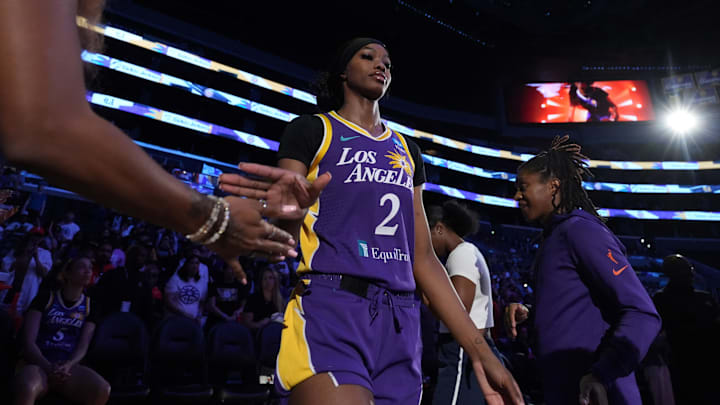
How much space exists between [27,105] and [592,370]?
213cm

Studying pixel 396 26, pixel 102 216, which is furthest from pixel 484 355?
pixel 396 26

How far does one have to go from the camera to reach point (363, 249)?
1.81 meters

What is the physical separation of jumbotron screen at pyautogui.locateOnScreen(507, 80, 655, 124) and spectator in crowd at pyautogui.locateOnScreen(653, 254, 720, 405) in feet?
93.1

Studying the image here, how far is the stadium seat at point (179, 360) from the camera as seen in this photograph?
4984mm

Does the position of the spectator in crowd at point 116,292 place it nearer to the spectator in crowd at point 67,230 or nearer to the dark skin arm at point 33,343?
the dark skin arm at point 33,343

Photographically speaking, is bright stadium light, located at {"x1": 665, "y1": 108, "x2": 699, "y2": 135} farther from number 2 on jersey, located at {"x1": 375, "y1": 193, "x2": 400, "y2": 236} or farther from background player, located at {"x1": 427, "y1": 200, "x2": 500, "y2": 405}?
number 2 on jersey, located at {"x1": 375, "y1": 193, "x2": 400, "y2": 236}

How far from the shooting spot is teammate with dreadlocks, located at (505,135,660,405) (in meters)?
1.85

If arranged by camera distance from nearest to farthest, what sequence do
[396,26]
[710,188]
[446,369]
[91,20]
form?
1. [91,20]
2. [446,369]
3. [396,26]
4. [710,188]

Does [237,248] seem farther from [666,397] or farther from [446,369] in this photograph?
[666,397]

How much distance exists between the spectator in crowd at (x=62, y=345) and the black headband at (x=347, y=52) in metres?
3.92

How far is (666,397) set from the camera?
Answer: 16.5 feet

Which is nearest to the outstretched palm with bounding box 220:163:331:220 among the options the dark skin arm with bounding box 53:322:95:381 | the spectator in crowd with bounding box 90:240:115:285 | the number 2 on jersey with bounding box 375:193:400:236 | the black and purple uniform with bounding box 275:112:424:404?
the black and purple uniform with bounding box 275:112:424:404

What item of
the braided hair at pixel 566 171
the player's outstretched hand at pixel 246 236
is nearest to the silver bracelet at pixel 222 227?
the player's outstretched hand at pixel 246 236

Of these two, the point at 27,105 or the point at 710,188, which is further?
the point at 710,188
